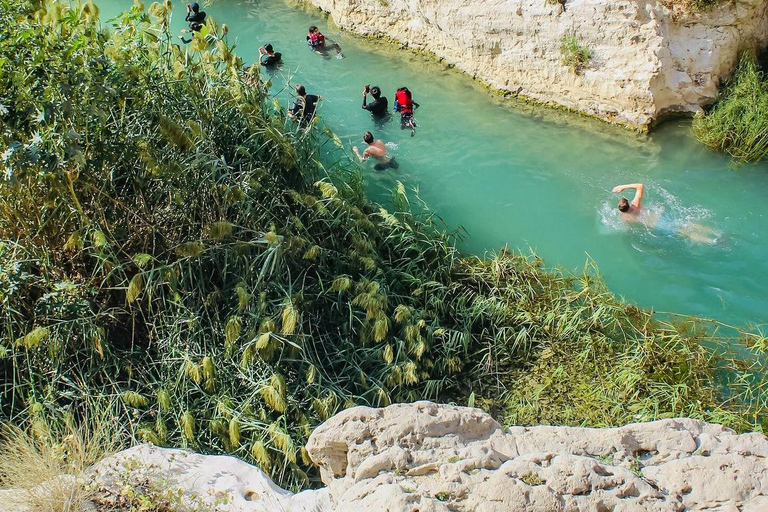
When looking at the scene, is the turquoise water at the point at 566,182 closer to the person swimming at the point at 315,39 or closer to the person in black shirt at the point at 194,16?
the person swimming at the point at 315,39

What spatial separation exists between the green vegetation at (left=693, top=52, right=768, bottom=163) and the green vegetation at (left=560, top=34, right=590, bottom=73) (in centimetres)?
167

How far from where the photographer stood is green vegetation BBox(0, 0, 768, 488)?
17.0 ft

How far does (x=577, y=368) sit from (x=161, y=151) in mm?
4098

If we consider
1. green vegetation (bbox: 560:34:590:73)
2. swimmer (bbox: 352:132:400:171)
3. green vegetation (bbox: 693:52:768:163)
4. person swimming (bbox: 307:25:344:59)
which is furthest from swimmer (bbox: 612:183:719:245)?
person swimming (bbox: 307:25:344:59)

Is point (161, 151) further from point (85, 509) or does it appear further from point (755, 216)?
point (755, 216)

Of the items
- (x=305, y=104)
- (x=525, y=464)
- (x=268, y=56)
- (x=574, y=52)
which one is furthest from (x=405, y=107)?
(x=525, y=464)

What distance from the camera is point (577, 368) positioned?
20.5ft

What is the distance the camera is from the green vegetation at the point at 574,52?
366 inches

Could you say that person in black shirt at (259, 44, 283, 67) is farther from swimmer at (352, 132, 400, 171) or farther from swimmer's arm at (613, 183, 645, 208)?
swimmer's arm at (613, 183, 645, 208)

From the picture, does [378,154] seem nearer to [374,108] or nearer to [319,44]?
[374,108]

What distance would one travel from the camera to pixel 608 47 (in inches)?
360

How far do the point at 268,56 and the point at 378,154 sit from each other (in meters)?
3.13

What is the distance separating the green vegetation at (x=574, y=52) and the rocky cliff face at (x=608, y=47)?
0.06m

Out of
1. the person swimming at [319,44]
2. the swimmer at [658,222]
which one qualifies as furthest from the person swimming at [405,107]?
the swimmer at [658,222]
